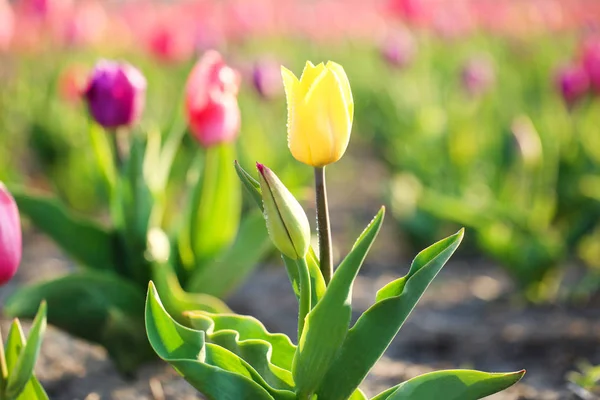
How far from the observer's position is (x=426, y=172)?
3.33 metres

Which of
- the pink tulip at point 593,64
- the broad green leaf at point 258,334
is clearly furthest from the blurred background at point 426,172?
the broad green leaf at point 258,334

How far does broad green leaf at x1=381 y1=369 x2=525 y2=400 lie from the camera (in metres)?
1.14

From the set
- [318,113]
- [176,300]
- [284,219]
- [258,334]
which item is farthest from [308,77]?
[176,300]

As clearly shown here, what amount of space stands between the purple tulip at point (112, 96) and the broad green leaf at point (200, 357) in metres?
0.85

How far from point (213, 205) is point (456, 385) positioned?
1.12 m

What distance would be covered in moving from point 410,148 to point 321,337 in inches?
98.5

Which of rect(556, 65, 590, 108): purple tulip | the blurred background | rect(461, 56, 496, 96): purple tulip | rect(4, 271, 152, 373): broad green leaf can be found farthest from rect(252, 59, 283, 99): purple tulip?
rect(4, 271, 152, 373): broad green leaf

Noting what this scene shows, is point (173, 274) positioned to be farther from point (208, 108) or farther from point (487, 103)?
point (487, 103)

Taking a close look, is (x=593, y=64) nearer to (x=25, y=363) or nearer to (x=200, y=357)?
(x=200, y=357)

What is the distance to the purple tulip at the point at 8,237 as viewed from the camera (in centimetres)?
123

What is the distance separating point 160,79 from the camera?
5172 millimetres

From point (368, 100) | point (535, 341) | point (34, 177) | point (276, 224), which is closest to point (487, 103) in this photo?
point (368, 100)

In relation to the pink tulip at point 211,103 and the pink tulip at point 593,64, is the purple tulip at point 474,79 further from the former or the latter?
the pink tulip at point 211,103

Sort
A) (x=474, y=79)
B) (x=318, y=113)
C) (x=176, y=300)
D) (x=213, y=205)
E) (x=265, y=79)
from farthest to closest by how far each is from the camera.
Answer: (x=474, y=79), (x=265, y=79), (x=213, y=205), (x=176, y=300), (x=318, y=113)
